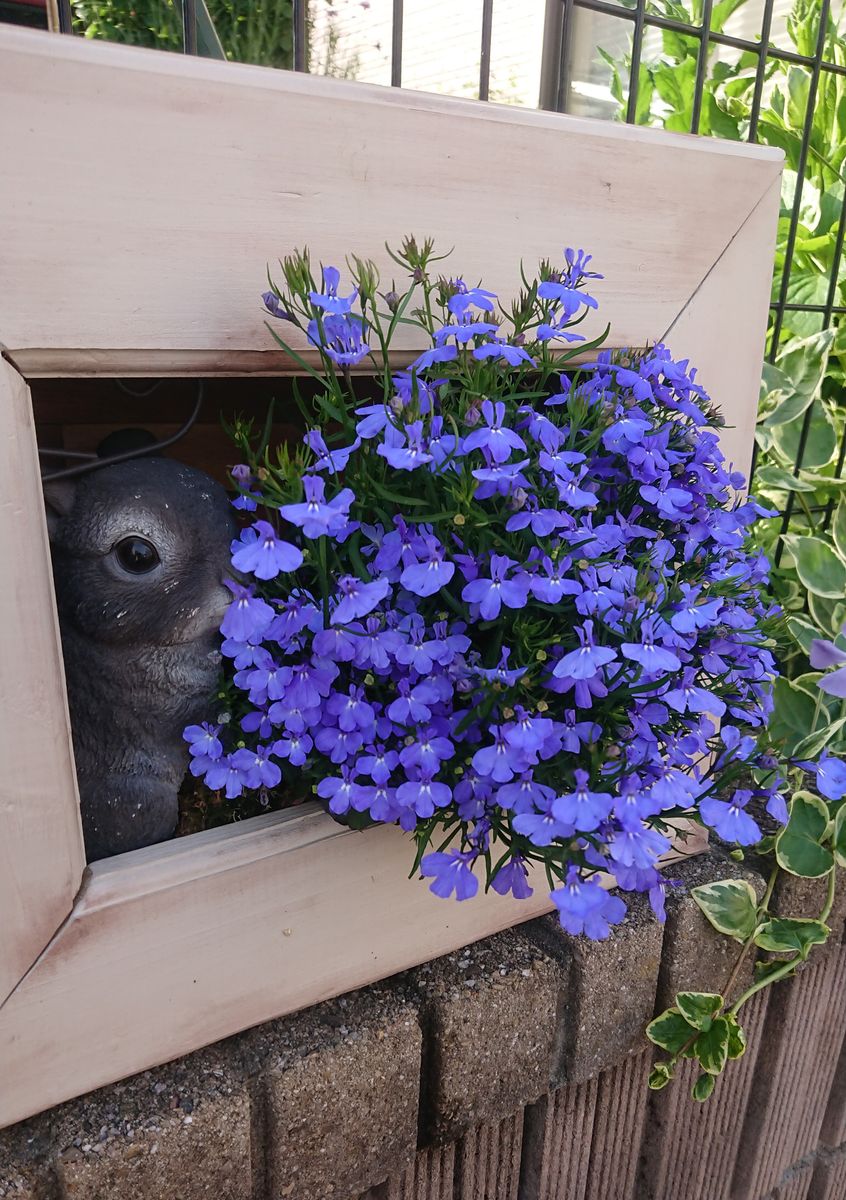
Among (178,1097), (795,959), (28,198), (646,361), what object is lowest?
(795,959)

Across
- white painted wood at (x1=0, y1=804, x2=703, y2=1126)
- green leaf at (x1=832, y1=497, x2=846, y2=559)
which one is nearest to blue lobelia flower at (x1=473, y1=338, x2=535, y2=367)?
white painted wood at (x1=0, y1=804, x2=703, y2=1126)

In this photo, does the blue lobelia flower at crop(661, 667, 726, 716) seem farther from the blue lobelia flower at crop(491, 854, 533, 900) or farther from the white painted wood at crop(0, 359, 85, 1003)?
the white painted wood at crop(0, 359, 85, 1003)

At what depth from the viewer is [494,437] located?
0.63 meters

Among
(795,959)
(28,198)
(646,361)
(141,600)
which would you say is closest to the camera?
(28,198)

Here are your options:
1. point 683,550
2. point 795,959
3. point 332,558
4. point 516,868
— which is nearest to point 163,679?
point 332,558

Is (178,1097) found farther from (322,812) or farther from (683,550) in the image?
(683,550)

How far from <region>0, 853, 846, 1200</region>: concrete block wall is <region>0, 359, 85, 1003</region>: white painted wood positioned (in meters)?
0.18

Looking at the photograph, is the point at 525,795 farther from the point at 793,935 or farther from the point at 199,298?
the point at 793,935

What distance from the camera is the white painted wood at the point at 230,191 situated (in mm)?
615

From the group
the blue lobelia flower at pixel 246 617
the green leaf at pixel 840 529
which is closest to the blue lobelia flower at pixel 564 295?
the blue lobelia flower at pixel 246 617

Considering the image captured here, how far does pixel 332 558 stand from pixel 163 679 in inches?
7.3

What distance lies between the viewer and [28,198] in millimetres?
607

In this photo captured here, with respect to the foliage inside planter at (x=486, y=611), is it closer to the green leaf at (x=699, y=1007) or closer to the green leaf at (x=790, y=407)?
the green leaf at (x=699, y=1007)

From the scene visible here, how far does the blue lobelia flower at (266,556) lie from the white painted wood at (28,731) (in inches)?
6.2
